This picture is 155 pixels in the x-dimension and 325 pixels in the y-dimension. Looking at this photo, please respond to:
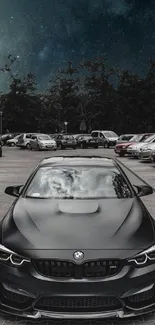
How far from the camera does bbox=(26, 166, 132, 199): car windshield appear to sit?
5.62 metres

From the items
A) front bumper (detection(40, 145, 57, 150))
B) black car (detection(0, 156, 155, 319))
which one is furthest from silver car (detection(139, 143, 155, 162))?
black car (detection(0, 156, 155, 319))

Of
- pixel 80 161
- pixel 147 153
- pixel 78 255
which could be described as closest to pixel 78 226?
pixel 78 255

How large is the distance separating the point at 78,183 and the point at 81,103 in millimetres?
79588

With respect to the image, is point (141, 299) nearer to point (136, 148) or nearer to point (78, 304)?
point (78, 304)

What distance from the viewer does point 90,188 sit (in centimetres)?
579

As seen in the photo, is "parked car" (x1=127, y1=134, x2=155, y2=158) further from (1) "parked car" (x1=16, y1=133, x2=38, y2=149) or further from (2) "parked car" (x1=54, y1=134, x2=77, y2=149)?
(1) "parked car" (x1=16, y1=133, x2=38, y2=149)

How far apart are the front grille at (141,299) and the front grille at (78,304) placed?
0.32 ft

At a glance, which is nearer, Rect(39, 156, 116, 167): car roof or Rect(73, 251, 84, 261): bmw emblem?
Rect(73, 251, 84, 261): bmw emblem

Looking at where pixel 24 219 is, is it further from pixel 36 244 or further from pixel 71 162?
pixel 71 162

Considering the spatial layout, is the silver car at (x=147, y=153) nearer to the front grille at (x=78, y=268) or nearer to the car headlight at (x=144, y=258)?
the car headlight at (x=144, y=258)

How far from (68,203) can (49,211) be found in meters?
0.34

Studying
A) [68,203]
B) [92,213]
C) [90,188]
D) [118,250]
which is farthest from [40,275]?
[90,188]

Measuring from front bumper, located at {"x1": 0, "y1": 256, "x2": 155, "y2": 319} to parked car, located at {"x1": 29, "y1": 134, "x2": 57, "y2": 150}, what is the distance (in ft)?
141

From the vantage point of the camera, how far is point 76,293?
12.7 ft
